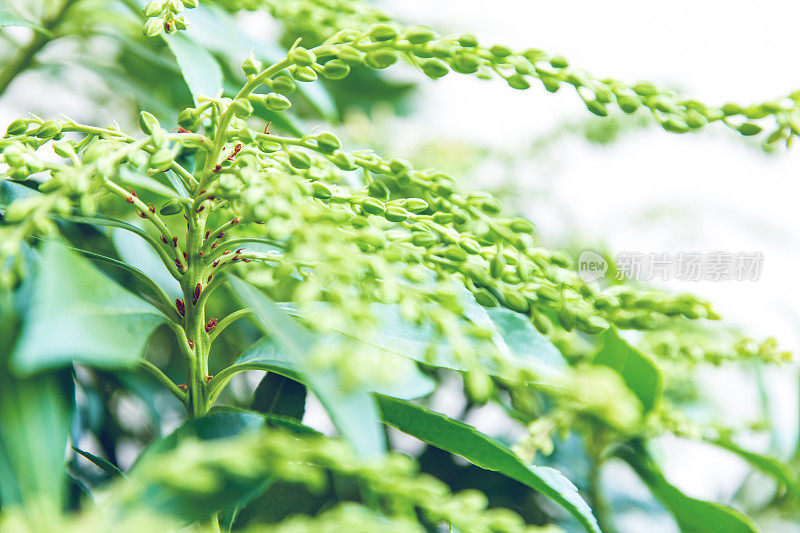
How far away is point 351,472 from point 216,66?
40cm

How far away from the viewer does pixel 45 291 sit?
266mm

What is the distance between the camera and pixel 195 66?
1.66ft

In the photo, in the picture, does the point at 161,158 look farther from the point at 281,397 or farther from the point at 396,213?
the point at 281,397

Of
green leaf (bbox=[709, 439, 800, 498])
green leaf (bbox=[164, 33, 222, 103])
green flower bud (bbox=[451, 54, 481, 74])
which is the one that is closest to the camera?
green flower bud (bbox=[451, 54, 481, 74])

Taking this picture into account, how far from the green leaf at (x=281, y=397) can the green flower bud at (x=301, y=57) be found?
0.26m

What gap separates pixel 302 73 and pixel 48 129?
0.15m

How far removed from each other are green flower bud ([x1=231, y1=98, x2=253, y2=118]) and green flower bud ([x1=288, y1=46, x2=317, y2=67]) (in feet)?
0.11

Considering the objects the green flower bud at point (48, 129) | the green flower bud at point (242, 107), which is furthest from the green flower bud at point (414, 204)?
the green flower bud at point (48, 129)

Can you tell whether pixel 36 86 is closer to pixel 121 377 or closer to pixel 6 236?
pixel 121 377

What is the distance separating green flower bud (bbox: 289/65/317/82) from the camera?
36 cm

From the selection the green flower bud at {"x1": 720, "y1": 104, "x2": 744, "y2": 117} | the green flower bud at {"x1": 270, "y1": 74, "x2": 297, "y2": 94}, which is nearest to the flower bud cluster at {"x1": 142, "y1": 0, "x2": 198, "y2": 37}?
the green flower bud at {"x1": 270, "y1": 74, "x2": 297, "y2": 94}

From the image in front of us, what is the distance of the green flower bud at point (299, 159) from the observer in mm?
357

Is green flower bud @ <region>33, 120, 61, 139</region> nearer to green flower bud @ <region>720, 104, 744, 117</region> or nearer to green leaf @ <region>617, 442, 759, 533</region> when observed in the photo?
green flower bud @ <region>720, 104, 744, 117</region>

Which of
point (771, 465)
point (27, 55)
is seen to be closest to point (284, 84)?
point (27, 55)
